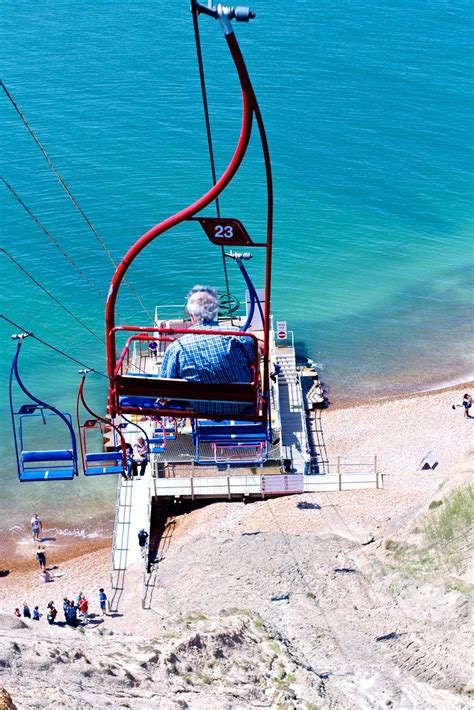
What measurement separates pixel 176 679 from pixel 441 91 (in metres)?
66.2

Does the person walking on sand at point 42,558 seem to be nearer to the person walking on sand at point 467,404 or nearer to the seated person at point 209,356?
the seated person at point 209,356

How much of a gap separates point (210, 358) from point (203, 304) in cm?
91

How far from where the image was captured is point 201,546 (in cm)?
2773

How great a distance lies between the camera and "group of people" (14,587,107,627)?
2497 centimetres

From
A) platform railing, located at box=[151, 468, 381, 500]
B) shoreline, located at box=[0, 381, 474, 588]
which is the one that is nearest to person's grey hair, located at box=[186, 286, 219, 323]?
platform railing, located at box=[151, 468, 381, 500]

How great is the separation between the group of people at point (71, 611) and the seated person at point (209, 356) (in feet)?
39.9

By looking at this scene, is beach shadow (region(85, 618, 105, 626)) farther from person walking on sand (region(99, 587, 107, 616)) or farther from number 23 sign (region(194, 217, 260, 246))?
number 23 sign (region(194, 217, 260, 246))

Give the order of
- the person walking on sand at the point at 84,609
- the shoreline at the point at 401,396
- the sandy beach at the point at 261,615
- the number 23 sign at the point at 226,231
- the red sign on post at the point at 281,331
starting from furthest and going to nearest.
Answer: the red sign on post at the point at 281,331, the shoreline at the point at 401,396, the person walking on sand at the point at 84,609, the sandy beach at the point at 261,615, the number 23 sign at the point at 226,231

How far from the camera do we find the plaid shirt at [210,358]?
1486 cm

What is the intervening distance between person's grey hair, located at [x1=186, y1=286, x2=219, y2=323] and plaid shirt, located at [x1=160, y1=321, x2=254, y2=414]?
0.15 meters

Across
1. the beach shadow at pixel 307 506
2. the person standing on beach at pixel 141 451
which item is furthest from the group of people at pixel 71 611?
the beach shadow at pixel 307 506

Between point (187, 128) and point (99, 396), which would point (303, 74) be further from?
point (99, 396)

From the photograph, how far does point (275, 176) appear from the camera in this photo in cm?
6325

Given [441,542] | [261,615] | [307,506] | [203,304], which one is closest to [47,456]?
[261,615]
